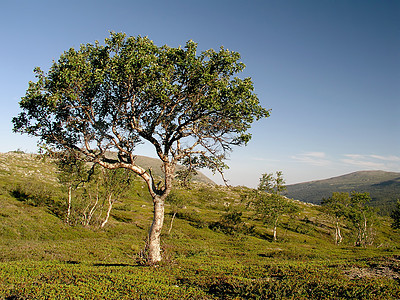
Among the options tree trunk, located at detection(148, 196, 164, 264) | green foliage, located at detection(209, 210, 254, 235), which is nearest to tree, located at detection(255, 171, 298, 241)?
green foliage, located at detection(209, 210, 254, 235)

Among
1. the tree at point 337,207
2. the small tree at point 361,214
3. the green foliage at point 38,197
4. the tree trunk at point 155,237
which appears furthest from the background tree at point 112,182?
the small tree at point 361,214

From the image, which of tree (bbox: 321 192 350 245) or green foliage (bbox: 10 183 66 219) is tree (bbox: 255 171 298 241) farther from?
green foliage (bbox: 10 183 66 219)

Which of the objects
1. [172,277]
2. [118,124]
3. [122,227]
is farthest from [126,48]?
[122,227]

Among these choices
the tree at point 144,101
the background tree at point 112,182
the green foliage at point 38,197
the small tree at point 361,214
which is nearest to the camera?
the tree at point 144,101

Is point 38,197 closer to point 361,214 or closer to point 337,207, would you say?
point 337,207

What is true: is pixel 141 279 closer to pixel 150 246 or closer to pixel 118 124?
pixel 150 246

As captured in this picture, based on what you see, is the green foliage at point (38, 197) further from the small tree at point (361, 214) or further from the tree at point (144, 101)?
the small tree at point (361, 214)

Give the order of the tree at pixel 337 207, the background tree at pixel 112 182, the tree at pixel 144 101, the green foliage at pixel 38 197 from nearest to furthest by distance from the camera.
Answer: the tree at pixel 144 101 < the background tree at pixel 112 182 < the green foliage at pixel 38 197 < the tree at pixel 337 207

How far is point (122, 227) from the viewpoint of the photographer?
5394 centimetres

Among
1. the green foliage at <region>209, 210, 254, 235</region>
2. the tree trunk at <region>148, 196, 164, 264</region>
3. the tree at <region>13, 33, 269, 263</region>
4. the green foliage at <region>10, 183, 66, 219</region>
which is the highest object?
the tree at <region>13, 33, 269, 263</region>

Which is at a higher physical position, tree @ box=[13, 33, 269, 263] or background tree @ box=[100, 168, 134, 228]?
tree @ box=[13, 33, 269, 263]

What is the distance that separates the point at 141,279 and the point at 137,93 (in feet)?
42.9

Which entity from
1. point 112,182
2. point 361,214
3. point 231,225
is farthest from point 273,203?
point 112,182

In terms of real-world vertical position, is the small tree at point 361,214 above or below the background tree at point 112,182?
below
